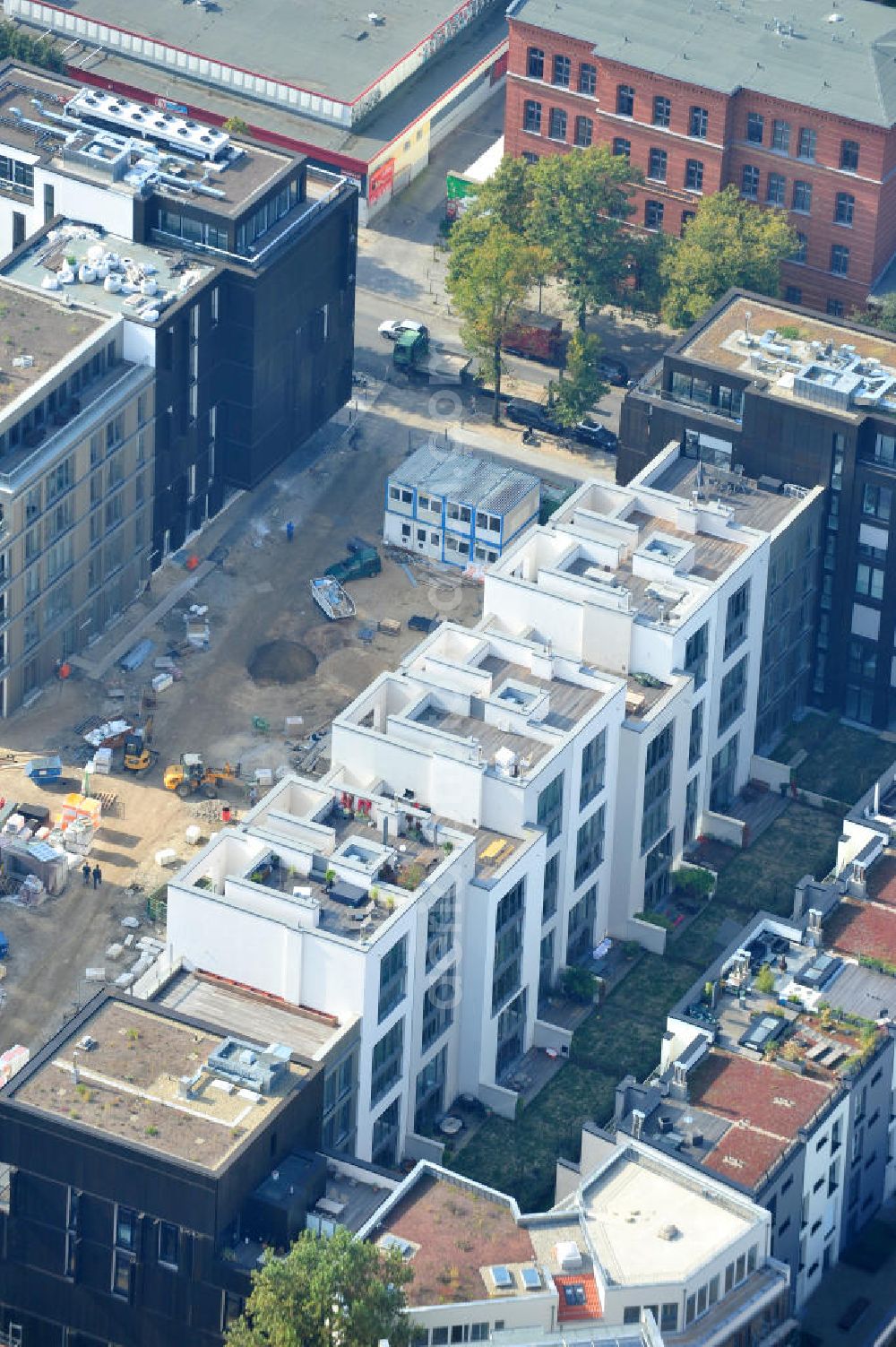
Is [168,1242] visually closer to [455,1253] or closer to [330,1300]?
[330,1300]

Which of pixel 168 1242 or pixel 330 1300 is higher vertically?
pixel 330 1300

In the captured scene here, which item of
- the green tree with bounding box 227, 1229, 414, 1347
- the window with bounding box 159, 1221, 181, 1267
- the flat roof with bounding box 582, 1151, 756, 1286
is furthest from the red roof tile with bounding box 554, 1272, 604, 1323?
the window with bounding box 159, 1221, 181, 1267

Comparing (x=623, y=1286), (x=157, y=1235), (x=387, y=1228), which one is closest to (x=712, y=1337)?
(x=623, y=1286)

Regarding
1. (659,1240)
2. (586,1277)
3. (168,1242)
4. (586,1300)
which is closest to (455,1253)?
(586,1277)

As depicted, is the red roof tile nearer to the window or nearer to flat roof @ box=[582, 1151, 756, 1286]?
flat roof @ box=[582, 1151, 756, 1286]

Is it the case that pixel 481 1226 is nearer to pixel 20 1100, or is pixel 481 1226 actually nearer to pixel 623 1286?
pixel 623 1286
